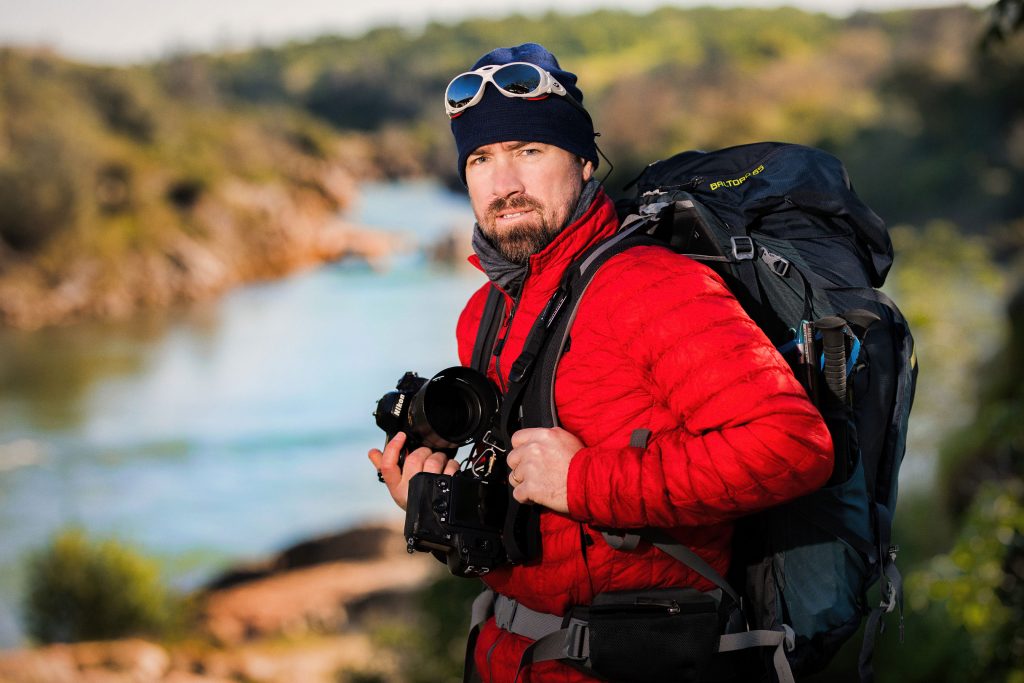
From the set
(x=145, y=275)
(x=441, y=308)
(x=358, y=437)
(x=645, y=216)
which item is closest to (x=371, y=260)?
(x=441, y=308)

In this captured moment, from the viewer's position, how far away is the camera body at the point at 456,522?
164 cm

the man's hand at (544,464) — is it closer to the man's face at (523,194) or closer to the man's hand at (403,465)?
the man's hand at (403,465)

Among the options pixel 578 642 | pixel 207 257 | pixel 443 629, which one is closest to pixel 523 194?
pixel 578 642

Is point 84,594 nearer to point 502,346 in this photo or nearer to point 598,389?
point 502,346

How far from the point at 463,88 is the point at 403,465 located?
66 cm

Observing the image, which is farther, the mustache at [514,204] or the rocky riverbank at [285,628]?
the rocky riverbank at [285,628]

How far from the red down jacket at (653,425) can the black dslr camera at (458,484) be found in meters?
→ 0.08

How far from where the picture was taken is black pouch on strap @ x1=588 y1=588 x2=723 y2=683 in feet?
5.07

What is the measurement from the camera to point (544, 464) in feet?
4.98

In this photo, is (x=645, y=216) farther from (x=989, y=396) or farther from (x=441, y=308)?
(x=441, y=308)

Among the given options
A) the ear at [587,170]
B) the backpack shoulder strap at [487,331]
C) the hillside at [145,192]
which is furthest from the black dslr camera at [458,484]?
the hillside at [145,192]

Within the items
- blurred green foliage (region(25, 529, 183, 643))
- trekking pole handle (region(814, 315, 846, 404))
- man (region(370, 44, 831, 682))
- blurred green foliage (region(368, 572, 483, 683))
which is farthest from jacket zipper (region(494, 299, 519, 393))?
blurred green foliage (region(25, 529, 183, 643))

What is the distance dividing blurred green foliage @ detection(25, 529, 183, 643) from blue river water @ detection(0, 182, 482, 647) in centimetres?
396

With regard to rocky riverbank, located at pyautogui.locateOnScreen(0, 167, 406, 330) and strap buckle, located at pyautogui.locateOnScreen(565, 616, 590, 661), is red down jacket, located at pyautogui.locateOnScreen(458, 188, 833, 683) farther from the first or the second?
rocky riverbank, located at pyautogui.locateOnScreen(0, 167, 406, 330)
